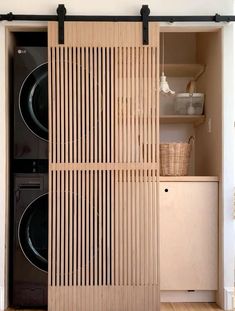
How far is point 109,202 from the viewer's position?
3301 mm

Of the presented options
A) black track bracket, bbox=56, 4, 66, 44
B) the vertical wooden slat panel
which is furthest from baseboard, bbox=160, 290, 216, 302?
black track bracket, bbox=56, 4, 66, 44

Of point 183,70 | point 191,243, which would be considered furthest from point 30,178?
point 183,70

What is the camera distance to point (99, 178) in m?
3.29

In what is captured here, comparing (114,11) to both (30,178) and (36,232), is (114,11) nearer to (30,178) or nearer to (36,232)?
(30,178)

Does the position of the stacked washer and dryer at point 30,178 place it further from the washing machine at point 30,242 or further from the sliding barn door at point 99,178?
the sliding barn door at point 99,178

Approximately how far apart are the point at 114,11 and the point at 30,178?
134cm

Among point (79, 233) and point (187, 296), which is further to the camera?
point (187, 296)

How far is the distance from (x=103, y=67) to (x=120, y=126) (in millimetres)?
433

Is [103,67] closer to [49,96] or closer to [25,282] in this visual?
[49,96]

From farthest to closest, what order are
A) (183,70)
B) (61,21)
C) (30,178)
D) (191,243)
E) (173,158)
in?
(183,70)
(173,158)
(191,243)
(30,178)
(61,21)

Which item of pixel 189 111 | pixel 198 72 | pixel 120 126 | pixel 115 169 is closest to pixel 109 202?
pixel 115 169

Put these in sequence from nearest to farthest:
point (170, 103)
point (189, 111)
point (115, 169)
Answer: point (115, 169), point (189, 111), point (170, 103)

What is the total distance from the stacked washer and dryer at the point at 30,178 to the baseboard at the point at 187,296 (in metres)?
0.92

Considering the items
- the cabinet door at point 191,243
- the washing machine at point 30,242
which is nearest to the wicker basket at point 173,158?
the cabinet door at point 191,243
